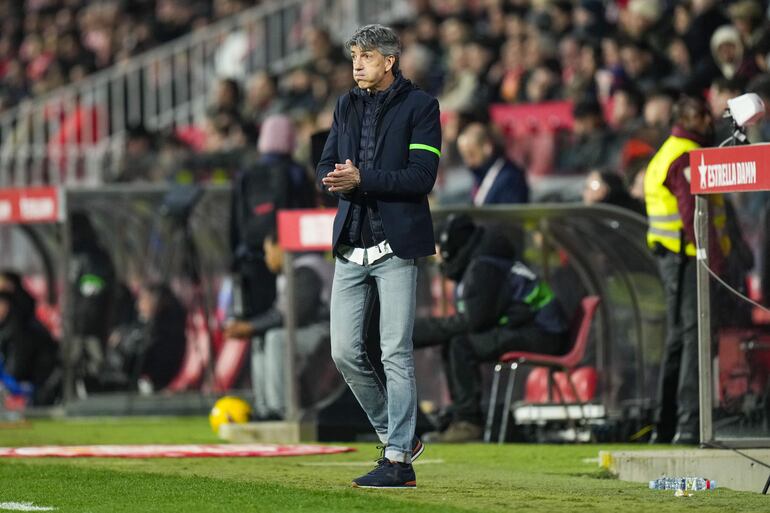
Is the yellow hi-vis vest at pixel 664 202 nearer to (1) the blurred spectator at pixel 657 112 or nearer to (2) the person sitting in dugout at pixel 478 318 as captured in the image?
(2) the person sitting in dugout at pixel 478 318

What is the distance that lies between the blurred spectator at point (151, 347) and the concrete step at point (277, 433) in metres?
4.37

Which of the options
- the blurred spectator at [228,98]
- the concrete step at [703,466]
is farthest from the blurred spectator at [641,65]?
the concrete step at [703,466]

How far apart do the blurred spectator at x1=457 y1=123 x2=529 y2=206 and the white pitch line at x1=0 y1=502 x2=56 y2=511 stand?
6.73 meters

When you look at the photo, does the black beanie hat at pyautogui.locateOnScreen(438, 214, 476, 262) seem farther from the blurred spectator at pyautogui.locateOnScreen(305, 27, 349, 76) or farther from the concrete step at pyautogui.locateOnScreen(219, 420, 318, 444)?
the blurred spectator at pyautogui.locateOnScreen(305, 27, 349, 76)

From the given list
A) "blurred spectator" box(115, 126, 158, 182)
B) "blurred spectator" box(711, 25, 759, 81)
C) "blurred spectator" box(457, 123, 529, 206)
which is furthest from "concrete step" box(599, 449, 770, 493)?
"blurred spectator" box(115, 126, 158, 182)

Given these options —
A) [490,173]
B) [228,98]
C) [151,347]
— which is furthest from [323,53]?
[490,173]

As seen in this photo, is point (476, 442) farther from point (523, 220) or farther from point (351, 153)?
point (351, 153)

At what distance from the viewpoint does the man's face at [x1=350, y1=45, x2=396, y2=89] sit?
9133 mm

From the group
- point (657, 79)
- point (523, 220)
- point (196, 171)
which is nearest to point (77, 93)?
point (196, 171)

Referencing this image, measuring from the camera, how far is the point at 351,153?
9250 millimetres

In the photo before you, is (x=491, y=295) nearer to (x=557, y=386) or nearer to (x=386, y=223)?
(x=557, y=386)

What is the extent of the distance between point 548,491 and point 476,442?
423 centimetres

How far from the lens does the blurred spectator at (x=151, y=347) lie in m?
18.0

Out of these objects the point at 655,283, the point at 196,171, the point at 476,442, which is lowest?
the point at 476,442
